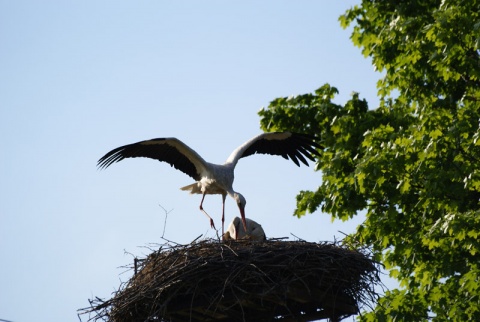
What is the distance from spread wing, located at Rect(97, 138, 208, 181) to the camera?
12.8 m

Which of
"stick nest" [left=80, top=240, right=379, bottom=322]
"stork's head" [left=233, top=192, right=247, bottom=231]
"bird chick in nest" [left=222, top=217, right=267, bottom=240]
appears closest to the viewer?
"stick nest" [left=80, top=240, right=379, bottom=322]

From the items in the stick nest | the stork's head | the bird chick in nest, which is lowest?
the stick nest

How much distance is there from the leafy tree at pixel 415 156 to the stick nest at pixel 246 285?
2.73 m

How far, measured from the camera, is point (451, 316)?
1292cm

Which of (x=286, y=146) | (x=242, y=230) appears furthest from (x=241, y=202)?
(x=286, y=146)

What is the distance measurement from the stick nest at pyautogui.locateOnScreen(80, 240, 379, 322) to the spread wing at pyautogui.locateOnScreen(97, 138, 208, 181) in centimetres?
260

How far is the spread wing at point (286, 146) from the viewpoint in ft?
44.8

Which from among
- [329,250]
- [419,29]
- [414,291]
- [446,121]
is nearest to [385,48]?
[419,29]

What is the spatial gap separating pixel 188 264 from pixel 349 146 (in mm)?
5177

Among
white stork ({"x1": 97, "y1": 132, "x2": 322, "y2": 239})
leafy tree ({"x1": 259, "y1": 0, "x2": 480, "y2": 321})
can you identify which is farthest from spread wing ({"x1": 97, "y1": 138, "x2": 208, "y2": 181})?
leafy tree ({"x1": 259, "y1": 0, "x2": 480, "y2": 321})

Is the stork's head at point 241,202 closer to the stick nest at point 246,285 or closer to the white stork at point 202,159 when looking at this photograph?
the white stork at point 202,159

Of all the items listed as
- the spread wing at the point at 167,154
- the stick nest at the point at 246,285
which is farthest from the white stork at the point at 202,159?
→ the stick nest at the point at 246,285

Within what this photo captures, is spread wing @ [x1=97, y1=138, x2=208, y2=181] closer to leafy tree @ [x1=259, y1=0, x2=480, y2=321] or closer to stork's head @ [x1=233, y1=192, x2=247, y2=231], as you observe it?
stork's head @ [x1=233, y1=192, x2=247, y2=231]

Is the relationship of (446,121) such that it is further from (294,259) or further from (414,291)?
(294,259)
